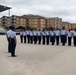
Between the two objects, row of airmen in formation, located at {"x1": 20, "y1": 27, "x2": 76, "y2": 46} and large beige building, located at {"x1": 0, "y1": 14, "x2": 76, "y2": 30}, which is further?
large beige building, located at {"x1": 0, "y1": 14, "x2": 76, "y2": 30}

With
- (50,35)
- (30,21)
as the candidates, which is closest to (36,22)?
(30,21)

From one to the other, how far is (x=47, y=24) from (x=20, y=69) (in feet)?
545

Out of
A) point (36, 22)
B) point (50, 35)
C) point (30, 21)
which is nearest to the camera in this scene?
point (50, 35)

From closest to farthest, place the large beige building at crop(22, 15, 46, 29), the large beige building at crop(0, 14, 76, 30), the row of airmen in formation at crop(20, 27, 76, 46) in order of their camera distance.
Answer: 1. the row of airmen in formation at crop(20, 27, 76, 46)
2. the large beige building at crop(0, 14, 76, 30)
3. the large beige building at crop(22, 15, 46, 29)

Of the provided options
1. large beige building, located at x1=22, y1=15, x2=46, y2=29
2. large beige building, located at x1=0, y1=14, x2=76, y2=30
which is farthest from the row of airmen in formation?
large beige building, located at x1=22, y1=15, x2=46, y2=29

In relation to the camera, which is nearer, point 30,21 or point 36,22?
point 36,22

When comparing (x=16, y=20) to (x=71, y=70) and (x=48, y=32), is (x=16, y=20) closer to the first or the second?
(x=48, y=32)

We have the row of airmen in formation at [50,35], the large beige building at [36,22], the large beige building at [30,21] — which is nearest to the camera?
the row of airmen in formation at [50,35]

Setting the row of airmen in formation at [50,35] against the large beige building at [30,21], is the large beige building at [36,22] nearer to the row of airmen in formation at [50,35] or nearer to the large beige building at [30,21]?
the large beige building at [30,21]

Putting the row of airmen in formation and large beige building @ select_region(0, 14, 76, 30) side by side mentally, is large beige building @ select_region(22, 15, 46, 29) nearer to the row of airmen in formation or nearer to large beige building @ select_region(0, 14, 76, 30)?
large beige building @ select_region(0, 14, 76, 30)

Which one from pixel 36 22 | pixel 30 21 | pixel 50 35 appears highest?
pixel 30 21

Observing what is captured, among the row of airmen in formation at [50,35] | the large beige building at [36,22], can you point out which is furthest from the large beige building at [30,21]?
the row of airmen in formation at [50,35]

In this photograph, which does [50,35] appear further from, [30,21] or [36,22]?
[30,21]


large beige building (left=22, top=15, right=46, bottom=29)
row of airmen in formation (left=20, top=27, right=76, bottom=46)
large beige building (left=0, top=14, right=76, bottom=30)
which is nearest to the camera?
row of airmen in formation (left=20, top=27, right=76, bottom=46)
